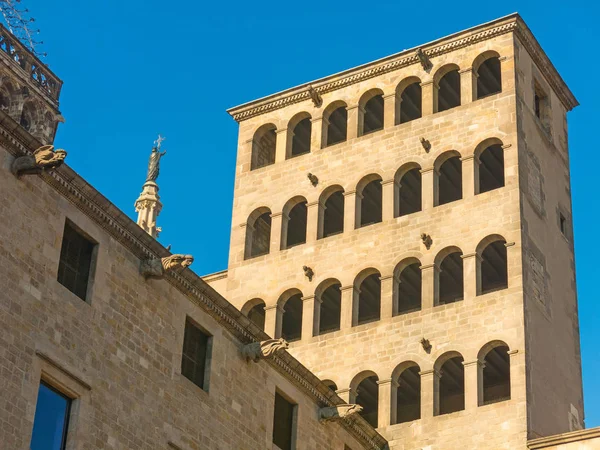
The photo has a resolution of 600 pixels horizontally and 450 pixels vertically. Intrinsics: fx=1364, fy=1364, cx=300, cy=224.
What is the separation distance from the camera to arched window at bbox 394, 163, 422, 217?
50344mm

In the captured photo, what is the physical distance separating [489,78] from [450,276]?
8.05 meters

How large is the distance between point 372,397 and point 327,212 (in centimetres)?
853

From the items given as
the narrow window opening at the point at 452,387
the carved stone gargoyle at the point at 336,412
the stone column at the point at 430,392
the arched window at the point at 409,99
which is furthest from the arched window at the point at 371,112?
the carved stone gargoyle at the point at 336,412

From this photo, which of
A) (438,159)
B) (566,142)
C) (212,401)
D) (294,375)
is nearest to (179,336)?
(212,401)

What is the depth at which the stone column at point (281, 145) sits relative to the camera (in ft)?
177

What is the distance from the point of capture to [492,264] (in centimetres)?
4956

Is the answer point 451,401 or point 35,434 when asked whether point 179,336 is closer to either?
point 35,434

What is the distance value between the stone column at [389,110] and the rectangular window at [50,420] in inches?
950

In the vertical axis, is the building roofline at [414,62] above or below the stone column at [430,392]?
above

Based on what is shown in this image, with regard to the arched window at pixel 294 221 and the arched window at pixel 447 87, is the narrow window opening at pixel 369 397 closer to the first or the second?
the arched window at pixel 294 221

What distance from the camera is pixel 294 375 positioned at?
3950 centimetres

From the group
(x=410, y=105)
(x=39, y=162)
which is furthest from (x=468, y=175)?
(x=39, y=162)

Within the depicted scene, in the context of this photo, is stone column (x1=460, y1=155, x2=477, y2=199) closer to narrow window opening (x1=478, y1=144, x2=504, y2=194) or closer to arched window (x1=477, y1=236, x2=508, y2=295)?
narrow window opening (x1=478, y1=144, x2=504, y2=194)

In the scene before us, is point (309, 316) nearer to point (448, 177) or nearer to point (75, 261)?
point (448, 177)
